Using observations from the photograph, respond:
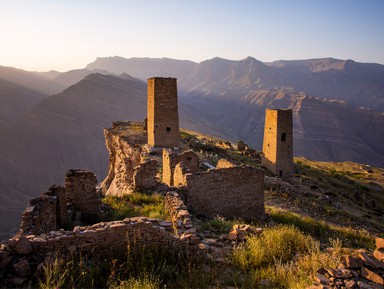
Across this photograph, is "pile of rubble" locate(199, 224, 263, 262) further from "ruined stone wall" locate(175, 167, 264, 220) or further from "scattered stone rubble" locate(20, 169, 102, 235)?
"scattered stone rubble" locate(20, 169, 102, 235)

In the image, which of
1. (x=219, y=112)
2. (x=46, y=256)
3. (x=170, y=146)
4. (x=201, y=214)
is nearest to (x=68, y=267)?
(x=46, y=256)

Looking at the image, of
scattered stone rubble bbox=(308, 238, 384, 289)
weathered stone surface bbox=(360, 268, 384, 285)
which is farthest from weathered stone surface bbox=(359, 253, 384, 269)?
weathered stone surface bbox=(360, 268, 384, 285)

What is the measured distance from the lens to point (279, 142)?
27078 mm

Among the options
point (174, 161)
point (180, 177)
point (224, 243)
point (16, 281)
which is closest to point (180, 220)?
point (224, 243)

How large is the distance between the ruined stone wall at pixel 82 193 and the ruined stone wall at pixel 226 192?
2780 mm

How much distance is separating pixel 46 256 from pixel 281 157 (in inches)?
973

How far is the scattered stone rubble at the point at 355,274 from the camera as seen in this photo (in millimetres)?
4223

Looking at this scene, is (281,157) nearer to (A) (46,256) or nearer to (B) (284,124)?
(B) (284,124)

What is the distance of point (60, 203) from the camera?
788 cm

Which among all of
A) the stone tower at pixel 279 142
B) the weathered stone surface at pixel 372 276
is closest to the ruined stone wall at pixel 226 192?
the weathered stone surface at pixel 372 276

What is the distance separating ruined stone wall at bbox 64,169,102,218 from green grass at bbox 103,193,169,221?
560 mm

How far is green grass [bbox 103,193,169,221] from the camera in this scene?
28.5ft

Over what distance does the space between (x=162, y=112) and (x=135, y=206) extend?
12.3 metres

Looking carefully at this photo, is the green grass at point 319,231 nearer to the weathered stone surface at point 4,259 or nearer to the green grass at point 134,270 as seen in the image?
the green grass at point 134,270
